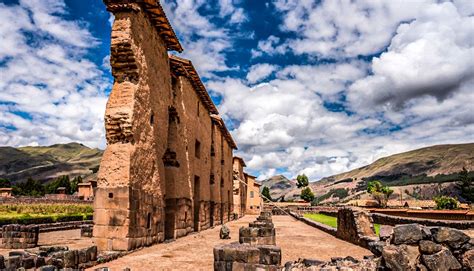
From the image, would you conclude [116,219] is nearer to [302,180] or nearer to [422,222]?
[422,222]

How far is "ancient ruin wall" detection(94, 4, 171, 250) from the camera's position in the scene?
11961 mm

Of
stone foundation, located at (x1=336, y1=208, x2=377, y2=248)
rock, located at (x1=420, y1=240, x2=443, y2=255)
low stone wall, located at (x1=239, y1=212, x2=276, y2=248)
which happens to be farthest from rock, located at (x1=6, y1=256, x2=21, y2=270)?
stone foundation, located at (x1=336, y1=208, x2=377, y2=248)

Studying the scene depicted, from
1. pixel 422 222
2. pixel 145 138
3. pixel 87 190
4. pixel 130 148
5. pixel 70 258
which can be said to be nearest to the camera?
pixel 70 258

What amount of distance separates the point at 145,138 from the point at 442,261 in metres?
10.8

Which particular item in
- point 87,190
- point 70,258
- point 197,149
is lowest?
point 70,258

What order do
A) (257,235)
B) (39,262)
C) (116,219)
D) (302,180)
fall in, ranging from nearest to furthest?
(39,262) < (116,219) < (257,235) < (302,180)

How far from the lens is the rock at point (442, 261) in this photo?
583 centimetres

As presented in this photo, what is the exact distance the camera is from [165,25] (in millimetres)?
16047

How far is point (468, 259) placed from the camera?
5.81m

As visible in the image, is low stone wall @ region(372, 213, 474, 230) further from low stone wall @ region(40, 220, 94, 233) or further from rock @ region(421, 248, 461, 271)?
low stone wall @ region(40, 220, 94, 233)

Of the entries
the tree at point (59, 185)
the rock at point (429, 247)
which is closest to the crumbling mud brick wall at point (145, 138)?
the rock at point (429, 247)

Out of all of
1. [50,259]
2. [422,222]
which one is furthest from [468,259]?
[422,222]

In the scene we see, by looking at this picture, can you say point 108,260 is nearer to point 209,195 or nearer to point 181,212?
point 181,212

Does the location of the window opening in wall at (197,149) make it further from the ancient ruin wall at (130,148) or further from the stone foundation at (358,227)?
the stone foundation at (358,227)
